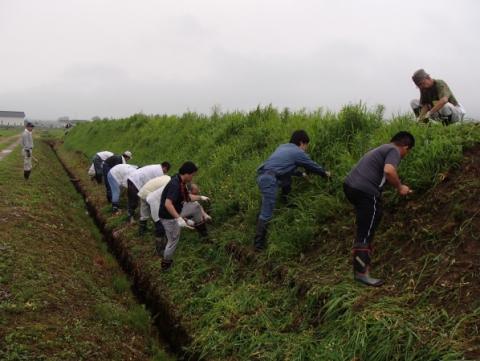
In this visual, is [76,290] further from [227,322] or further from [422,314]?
[422,314]

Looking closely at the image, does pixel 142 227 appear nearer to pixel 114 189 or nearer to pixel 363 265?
pixel 114 189

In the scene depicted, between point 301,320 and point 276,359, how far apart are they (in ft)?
1.92

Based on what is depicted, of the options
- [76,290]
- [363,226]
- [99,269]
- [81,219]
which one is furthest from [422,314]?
[81,219]

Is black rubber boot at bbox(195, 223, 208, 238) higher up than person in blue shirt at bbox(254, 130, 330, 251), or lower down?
lower down

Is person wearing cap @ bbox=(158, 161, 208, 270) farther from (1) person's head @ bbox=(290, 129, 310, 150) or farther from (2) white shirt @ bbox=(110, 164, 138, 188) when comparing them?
(2) white shirt @ bbox=(110, 164, 138, 188)

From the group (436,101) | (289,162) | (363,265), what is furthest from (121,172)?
(363,265)

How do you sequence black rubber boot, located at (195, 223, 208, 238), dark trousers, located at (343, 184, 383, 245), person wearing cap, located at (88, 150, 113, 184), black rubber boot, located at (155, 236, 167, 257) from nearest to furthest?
dark trousers, located at (343, 184, 383, 245), black rubber boot, located at (195, 223, 208, 238), black rubber boot, located at (155, 236, 167, 257), person wearing cap, located at (88, 150, 113, 184)

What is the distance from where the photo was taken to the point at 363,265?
4285 millimetres

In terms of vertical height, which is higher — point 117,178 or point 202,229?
point 117,178

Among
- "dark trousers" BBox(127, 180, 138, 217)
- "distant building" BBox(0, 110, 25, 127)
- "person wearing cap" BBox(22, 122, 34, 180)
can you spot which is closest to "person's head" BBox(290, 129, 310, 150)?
"dark trousers" BBox(127, 180, 138, 217)

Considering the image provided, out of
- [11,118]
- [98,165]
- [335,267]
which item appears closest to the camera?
[335,267]

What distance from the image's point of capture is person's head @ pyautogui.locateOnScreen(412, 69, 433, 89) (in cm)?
620

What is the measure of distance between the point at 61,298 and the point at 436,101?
6.00m

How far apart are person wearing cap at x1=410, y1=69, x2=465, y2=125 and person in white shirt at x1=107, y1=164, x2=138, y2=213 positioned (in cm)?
658
